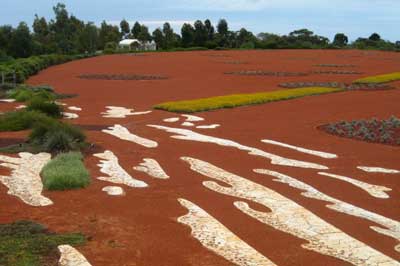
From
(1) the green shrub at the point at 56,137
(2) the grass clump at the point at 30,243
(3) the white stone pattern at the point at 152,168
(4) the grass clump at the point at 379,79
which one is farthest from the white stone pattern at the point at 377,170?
(4) the grass clump at the point at 379,79

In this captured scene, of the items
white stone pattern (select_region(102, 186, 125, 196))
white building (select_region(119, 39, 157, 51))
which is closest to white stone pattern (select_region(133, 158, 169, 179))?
white stone pattern (select_region(102, 186, 125, 196))

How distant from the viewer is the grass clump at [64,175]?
11938 mm

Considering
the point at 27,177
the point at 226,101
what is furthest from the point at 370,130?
the point at 27,177

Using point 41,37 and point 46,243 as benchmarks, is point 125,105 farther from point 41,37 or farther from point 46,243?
point 41,37

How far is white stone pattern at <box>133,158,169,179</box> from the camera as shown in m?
13.5

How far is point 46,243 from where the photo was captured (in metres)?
8.34

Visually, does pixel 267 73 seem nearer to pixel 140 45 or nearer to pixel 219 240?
pixel 219 240

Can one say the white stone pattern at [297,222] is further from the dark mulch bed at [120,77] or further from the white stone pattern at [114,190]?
the dark mulch bed at [120,77]

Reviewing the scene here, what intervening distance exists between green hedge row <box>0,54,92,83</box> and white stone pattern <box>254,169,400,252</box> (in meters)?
39.4

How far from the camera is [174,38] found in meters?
119

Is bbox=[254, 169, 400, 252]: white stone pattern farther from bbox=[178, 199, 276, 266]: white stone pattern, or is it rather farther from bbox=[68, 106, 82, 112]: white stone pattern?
bbox=[68, 106, 82, 112]: white stone pattern

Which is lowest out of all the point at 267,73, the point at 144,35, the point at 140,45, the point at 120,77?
the point at 120,77

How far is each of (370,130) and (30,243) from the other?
14.6m

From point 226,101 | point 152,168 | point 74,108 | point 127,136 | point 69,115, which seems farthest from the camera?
point 226,101
